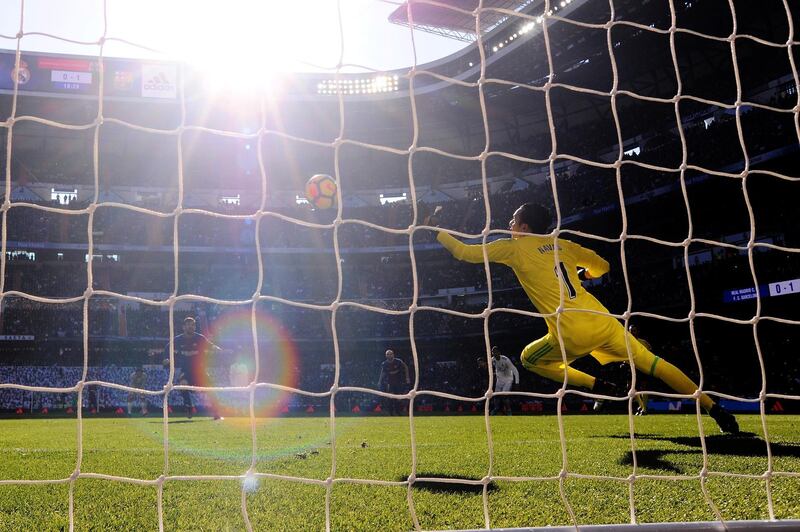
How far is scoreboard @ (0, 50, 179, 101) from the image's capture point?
84.1 ft

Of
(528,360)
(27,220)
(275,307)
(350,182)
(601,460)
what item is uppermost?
(350,182)

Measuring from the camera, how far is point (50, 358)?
22.7 m

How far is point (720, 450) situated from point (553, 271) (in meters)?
1.79

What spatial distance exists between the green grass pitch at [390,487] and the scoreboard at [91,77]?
73.1 ft

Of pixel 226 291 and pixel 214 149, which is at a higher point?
pixel 214 149

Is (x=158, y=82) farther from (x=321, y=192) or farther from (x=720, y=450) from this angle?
(x=720, y=450)

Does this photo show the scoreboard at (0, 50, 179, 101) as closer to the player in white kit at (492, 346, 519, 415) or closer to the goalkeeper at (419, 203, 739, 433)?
the player in white kit at (492, 346, 519, 415)

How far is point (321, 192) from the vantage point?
589 cm

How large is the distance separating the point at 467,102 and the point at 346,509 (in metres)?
25.0

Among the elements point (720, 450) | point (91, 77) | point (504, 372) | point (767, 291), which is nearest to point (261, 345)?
point (91, 77)

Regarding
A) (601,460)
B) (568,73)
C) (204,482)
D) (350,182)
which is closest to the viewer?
(204,482)

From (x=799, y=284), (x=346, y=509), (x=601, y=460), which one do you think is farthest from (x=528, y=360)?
A: (x=799, y=284)

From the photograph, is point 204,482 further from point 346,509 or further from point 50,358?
point 50,358

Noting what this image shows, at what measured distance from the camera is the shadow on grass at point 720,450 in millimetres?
4414
